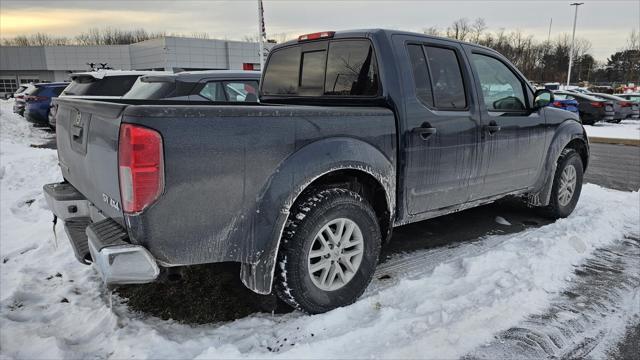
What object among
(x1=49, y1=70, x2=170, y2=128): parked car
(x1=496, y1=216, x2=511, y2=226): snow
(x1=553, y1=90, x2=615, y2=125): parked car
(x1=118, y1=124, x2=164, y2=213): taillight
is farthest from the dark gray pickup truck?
(x1=553, y1=90, x2=615, y2=125): parked car

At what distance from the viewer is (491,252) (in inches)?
165

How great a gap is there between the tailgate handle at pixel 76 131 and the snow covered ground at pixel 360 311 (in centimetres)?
119

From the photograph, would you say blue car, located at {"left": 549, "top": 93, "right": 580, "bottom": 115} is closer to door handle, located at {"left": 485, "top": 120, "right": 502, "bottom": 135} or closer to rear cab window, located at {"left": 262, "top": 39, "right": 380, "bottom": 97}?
door handle, located at {"left": 485, "top": 120, "right": 502, "bottom": 135}

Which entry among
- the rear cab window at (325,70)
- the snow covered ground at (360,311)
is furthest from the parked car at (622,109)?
the rear cab window at (325,70)

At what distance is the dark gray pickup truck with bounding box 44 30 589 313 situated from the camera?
8.07 ft

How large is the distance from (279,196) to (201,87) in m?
4.59

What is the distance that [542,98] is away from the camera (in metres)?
4.79

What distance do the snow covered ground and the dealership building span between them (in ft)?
186

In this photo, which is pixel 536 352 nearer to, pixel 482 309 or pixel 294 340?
pixel 482 309

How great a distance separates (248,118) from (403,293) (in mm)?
1774

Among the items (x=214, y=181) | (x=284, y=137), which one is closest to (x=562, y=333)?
(x=284, y=137)

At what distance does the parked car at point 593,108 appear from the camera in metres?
20.2

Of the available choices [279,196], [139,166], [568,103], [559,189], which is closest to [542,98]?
[559,189]

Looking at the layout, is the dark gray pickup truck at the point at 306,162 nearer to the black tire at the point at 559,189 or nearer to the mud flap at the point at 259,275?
the mud flap at the point at 259,275
